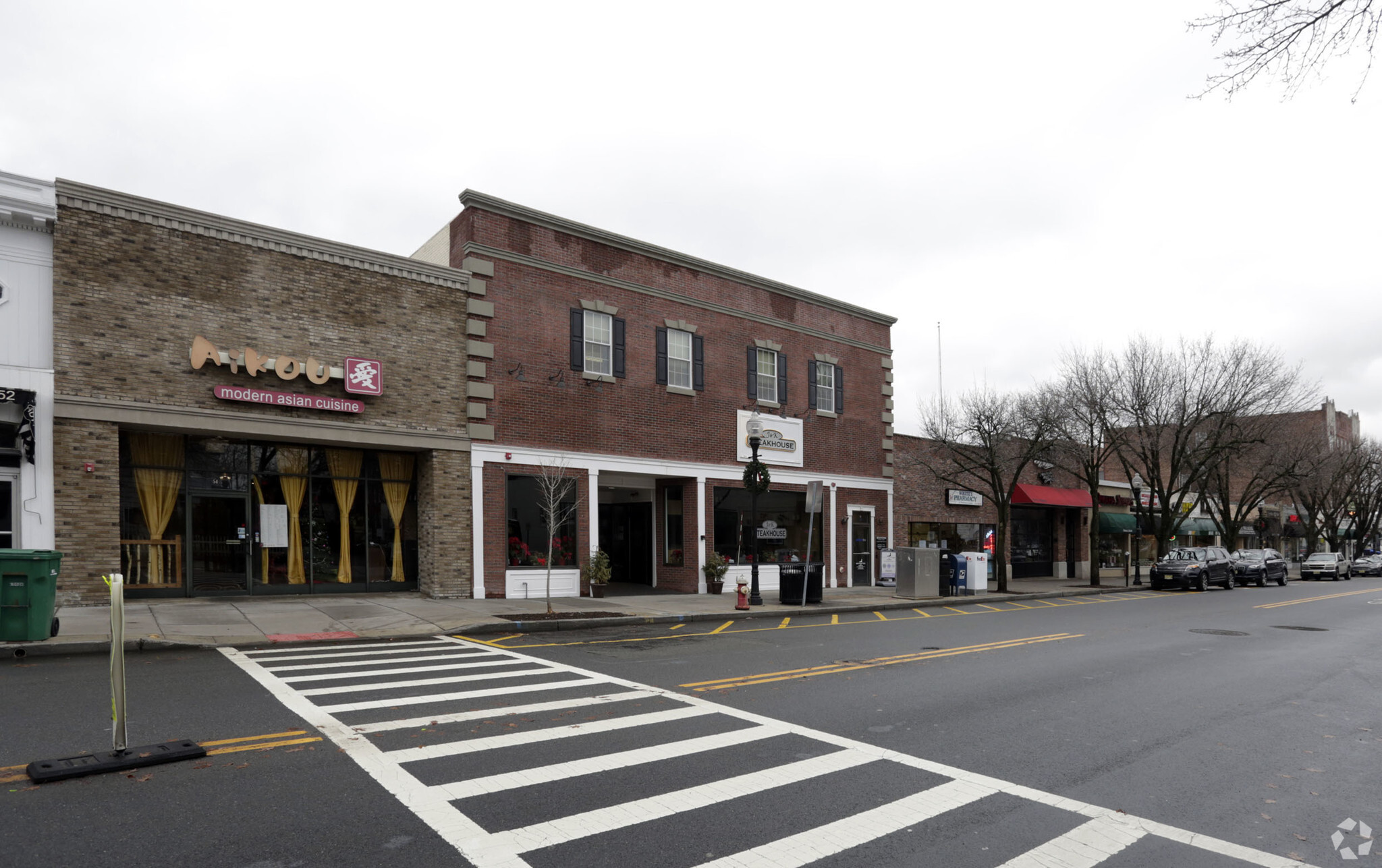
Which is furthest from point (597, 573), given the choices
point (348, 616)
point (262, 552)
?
point (262, 552)

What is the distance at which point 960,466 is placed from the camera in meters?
29.3

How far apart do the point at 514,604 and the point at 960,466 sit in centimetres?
1731

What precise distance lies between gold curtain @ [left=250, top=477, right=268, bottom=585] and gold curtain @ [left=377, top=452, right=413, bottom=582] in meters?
2.45

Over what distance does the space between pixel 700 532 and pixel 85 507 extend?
14.0m

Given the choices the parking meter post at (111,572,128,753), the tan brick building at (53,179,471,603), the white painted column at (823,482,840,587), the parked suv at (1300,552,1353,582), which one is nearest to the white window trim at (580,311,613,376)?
the tan brick building at (53,179,471,603)

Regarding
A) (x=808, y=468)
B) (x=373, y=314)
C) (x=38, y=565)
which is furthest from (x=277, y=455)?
(x=808, y=468)

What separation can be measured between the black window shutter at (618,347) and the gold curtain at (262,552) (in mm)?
8556

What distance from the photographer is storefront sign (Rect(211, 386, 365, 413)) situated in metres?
16.2

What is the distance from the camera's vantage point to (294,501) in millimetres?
17938

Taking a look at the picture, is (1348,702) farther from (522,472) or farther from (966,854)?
(522,472)

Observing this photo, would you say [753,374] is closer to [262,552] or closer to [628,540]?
[628,540]

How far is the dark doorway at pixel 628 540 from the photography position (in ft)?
83.0

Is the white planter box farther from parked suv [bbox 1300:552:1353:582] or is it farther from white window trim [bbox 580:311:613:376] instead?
parked suv [bbox 1300:552:1353:582]

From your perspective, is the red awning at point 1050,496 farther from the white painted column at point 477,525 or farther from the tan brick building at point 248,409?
the tan brick building at point 248,409
